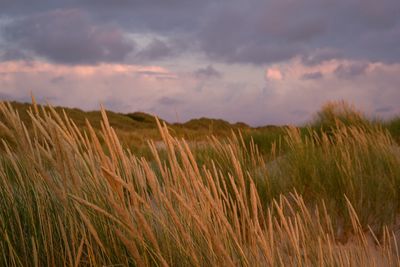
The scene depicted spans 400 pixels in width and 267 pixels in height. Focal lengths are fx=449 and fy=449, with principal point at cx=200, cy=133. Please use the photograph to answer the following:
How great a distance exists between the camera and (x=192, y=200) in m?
1.24

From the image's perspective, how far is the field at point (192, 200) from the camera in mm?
1134

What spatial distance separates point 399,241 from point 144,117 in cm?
2580

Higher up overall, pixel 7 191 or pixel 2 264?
pixel 7 191

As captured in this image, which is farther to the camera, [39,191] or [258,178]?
[258,178]

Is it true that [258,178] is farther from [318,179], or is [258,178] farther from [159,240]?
[159,240]

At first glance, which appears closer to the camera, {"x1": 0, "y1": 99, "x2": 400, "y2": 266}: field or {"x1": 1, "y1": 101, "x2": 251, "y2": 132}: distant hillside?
{"x1": 0, "y1": 99, "x2": 400, "y2": 266}: field

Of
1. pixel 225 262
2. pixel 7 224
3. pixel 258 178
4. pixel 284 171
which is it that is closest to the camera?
pixel 225 262

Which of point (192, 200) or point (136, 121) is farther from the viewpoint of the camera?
point (136, 121)

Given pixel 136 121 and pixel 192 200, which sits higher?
pixel 136 121

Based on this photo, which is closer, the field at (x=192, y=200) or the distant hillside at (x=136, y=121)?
the field at (x=192, y=200)

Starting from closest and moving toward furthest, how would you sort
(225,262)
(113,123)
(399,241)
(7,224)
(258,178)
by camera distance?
(225,262), (7,224), (399,241), (258,178), (113,123)

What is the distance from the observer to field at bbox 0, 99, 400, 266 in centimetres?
113

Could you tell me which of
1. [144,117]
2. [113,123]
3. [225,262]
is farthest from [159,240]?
[144,117]

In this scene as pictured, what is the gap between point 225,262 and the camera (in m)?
1.12
